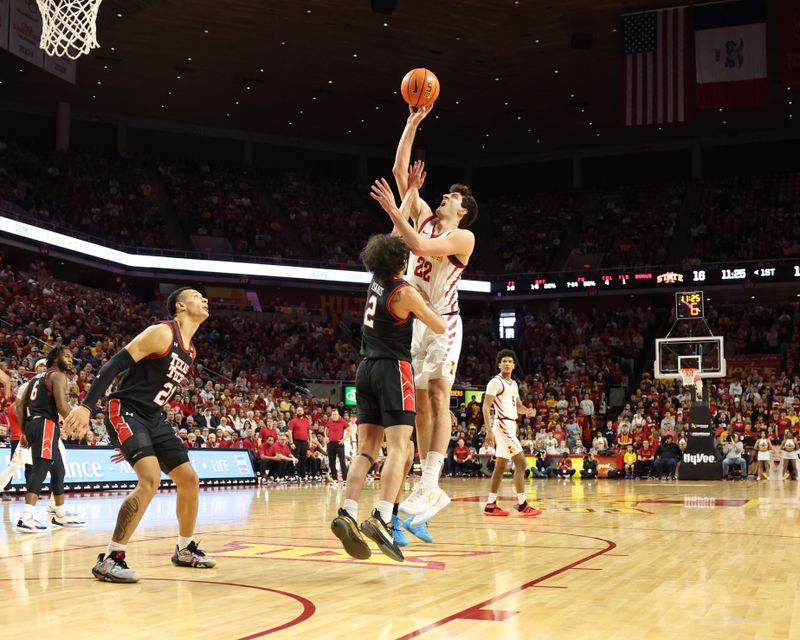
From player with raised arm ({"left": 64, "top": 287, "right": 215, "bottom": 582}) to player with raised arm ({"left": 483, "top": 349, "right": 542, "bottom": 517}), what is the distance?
227 inches

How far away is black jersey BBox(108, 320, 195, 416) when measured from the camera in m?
6.18

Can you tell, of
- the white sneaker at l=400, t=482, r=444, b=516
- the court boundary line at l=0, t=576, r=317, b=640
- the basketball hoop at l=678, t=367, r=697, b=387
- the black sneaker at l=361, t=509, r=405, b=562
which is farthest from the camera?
the basketball hoop at l=678, t=367, r=697, b=387

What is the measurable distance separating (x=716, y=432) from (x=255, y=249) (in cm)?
1917

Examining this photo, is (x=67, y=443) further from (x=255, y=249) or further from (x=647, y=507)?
(x=255, y=249)

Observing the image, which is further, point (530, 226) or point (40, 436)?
point (530, 226)

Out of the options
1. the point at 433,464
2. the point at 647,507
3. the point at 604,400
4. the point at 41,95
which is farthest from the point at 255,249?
the point at 433,464

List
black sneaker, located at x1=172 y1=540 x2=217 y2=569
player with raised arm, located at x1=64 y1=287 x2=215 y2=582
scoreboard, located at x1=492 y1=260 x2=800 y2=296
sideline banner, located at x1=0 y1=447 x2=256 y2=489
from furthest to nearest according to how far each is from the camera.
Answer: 1. scoreboard, located at x1=492 y1=260 x2=800 y2=296
2. sideline banner, located at x1=0 y1=447 x2=256 y2=489
3. black sneaker, located at x1=172 y1=540 x2=217 y2=569
4. player with raised arm, located at x1=64 y1=287 x2=215 y2=582

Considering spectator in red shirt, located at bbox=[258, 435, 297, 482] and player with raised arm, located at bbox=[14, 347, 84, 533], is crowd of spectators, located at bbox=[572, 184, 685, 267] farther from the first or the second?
player with raised arm, located at bbox=[14, 347, 84, 533]

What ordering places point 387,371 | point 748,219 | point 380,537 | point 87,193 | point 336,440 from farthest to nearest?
point 748,219
point 87,193
point 336,440
point 387,371
point 380,537

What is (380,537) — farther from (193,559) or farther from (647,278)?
(647,278)

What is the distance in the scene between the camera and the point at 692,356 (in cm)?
2414

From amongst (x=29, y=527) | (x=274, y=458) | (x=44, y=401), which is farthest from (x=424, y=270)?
(x=274, y=458)

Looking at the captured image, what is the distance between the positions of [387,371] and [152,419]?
165 cm

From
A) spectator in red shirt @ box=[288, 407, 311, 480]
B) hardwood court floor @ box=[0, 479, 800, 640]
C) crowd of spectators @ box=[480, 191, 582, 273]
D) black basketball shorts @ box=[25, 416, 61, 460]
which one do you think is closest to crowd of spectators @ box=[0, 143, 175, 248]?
spectator in red shirt @ box=[288, 407, 311, 480]
